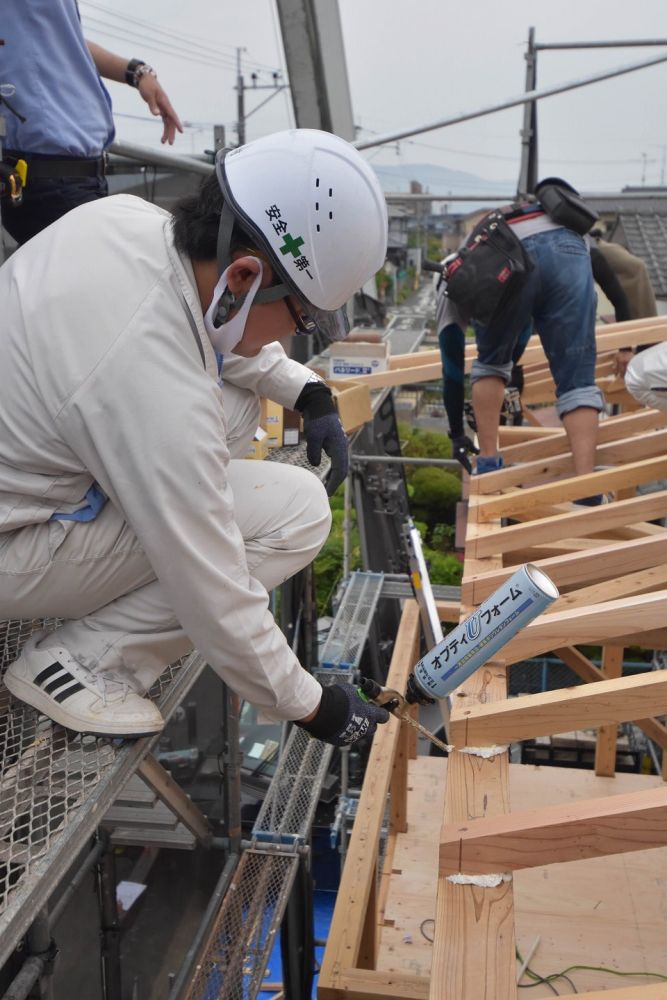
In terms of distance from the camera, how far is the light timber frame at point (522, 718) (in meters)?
2.08

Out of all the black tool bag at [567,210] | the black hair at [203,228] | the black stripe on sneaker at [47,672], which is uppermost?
the black hair at [203,228]

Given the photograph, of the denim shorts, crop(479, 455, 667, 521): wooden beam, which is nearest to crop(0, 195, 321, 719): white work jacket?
crop(479, 455, 667, 521): wooden beam

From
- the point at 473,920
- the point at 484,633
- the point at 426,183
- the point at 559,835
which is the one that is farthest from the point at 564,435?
the point at 426,183

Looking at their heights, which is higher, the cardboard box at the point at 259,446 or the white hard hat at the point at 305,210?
Result: the white hard hat at the point at 305,210

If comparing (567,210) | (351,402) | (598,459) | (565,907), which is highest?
(567,210)

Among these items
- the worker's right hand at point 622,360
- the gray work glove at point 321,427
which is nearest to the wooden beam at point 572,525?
the gray work glove at point 321,427

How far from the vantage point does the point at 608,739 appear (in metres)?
4.79

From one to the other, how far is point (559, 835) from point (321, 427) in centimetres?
164

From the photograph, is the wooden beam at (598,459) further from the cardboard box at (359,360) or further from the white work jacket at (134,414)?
the white work jacket at (134,414)

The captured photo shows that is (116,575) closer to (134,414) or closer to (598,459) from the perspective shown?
(134,414)

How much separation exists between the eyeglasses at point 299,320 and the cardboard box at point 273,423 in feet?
8.09

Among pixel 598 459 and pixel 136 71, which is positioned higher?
pixel 136 71

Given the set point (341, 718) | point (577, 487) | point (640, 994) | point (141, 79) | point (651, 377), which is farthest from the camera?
point (577, 487)

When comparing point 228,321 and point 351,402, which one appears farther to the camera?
point 351,402
